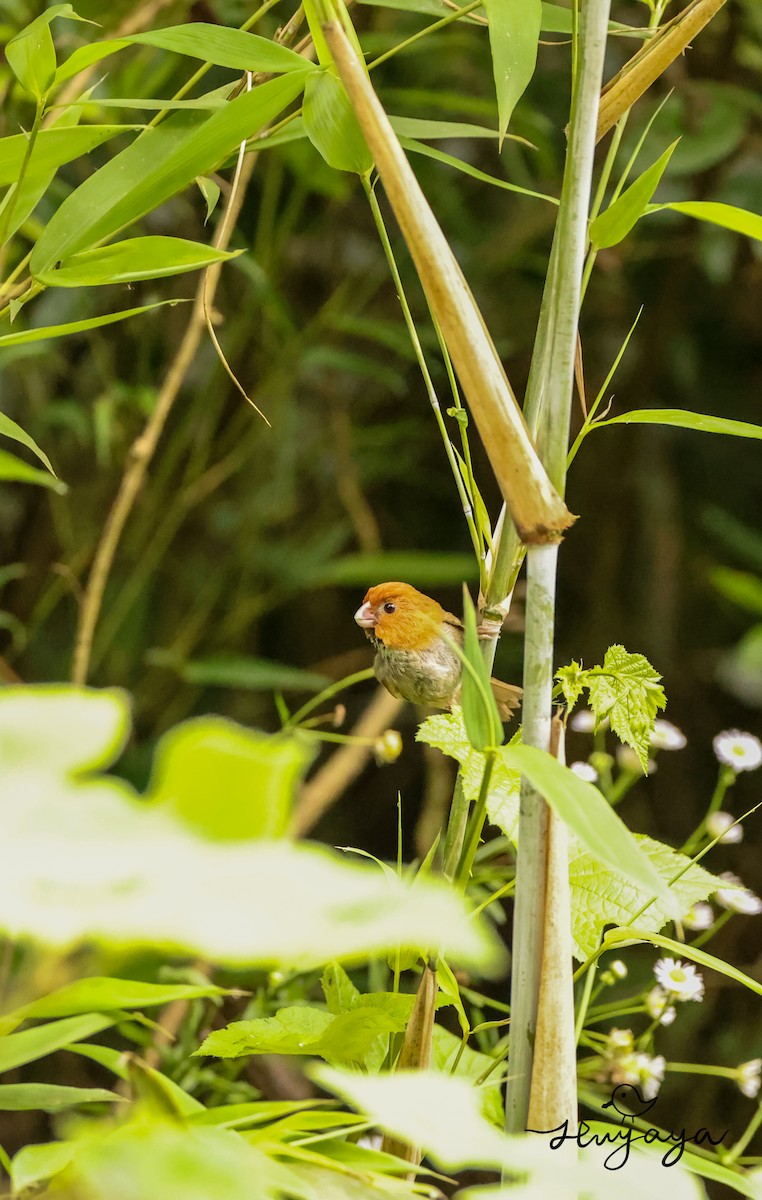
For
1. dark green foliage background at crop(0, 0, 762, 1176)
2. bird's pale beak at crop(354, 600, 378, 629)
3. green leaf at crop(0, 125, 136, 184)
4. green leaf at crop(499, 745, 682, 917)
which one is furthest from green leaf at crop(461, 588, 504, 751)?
dark green foliage background at crop(0, 0, 762, 1176)

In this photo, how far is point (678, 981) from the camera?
22.8 inches

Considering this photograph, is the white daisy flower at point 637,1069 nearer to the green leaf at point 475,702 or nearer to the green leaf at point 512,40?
the green leaf at point 475,702

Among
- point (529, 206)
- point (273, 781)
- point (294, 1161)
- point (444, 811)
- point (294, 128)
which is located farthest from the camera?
point (529, 206)

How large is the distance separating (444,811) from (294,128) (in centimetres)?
77

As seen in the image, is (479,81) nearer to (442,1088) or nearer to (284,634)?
(284,634)

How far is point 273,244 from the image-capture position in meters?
1.27

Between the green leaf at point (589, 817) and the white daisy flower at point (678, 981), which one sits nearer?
the green leaf at point (589, 817)

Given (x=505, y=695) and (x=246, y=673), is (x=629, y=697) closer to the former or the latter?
(x=505, y=695)

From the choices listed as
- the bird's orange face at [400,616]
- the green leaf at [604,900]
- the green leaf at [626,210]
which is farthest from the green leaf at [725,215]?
the bird's orange face at [400,616]

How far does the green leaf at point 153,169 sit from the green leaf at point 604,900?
30 centimetres

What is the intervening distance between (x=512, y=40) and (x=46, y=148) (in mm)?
189

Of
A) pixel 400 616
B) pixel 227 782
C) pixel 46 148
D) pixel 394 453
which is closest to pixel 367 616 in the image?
pixel 400 616

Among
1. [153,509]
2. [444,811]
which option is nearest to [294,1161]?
[444,811]

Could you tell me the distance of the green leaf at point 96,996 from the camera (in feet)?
0.93
